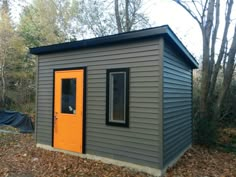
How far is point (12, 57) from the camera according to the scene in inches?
578

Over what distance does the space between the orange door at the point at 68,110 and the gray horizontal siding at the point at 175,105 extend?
81.6 inches

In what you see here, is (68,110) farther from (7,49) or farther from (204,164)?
(7,49)

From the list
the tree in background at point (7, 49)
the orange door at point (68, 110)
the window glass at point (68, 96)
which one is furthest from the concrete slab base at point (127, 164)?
the tree in background at point (7, 49)

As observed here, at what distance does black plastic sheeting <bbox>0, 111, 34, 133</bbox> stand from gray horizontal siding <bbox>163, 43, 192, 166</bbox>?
5.83 m

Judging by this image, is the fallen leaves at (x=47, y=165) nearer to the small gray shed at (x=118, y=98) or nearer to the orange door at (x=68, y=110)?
the small gray shed at (x=118, y=98)

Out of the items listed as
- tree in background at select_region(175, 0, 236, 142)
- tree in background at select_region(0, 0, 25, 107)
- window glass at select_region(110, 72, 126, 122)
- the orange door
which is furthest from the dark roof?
tree in background at select_region(0, 0, 25, 107)

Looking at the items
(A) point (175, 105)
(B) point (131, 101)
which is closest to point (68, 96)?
(B) point (131, 101)

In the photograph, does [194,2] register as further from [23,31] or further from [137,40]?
[23,31]

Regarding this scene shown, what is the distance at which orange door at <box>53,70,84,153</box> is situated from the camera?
5.73 m

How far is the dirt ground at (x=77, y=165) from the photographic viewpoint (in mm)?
4707

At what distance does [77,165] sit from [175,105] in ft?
8.65

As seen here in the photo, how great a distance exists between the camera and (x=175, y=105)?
5566mm

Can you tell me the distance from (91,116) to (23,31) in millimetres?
13135

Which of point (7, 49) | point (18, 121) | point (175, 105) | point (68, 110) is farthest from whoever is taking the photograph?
point (7, 49)
